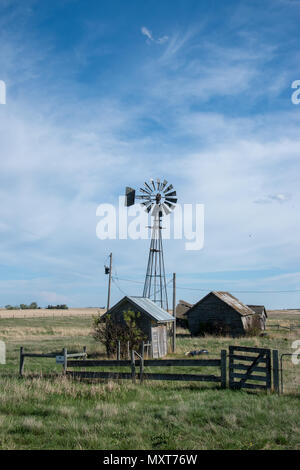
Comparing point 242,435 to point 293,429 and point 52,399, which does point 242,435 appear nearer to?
point 293,429

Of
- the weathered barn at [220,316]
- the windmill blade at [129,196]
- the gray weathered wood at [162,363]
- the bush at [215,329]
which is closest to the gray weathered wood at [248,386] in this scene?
the gray weathered wood at [162,363]

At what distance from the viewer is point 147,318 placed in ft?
82.4

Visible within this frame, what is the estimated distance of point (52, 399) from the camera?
465 inches

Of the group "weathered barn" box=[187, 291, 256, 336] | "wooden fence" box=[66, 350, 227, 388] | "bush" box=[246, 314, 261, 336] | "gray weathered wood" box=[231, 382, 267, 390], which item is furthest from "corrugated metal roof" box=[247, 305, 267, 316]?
"gray weathered wood" box=[231, 382, 267, 390]

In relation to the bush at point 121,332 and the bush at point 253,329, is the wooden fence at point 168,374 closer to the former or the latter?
the bush at point 121,332

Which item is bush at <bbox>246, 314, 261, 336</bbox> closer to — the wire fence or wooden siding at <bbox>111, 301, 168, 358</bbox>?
wooden siding at <bbox>111, 301, 168, 358</bbox>

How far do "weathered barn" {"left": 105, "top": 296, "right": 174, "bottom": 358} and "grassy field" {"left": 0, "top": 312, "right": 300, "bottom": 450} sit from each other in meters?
11.0

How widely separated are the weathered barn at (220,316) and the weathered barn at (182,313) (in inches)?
353

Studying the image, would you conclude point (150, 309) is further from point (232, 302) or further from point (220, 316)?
point (232, 302)

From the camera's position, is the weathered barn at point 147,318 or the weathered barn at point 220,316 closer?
the weathered barn at point 147,318

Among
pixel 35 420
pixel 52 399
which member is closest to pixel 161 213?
pixel 52 399

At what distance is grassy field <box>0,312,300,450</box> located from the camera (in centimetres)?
798

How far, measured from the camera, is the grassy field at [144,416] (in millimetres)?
7977

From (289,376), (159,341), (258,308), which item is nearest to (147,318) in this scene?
(159,341)
